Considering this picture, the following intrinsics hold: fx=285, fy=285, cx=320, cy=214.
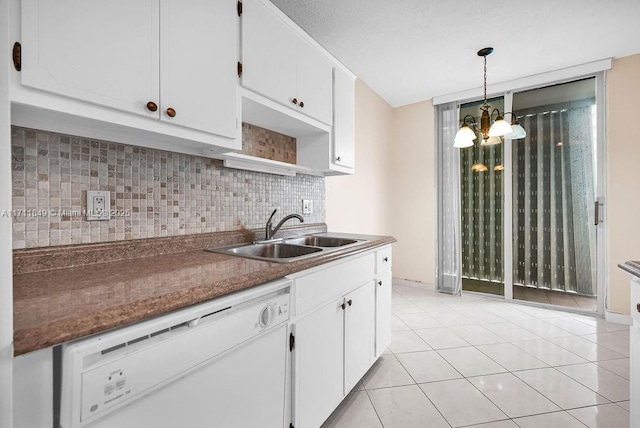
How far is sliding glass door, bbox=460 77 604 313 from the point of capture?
3.04 m

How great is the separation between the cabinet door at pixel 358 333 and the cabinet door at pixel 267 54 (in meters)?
1.20

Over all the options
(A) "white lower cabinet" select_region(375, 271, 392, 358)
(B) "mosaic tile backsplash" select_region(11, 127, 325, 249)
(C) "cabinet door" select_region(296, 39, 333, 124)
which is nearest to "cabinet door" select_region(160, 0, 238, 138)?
(B) "mosaic tile backsplash" select_region(11, 127, 325, 249)

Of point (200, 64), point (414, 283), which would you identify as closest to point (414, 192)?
point (414, 283)

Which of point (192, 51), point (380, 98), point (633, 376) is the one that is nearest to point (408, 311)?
point (633, 376)

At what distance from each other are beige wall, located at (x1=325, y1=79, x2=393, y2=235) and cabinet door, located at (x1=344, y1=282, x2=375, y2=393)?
1053 mm

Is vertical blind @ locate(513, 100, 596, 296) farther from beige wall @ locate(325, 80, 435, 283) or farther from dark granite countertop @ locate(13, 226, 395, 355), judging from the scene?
dark granite countertop @ locate(13, 226, 395, 355)

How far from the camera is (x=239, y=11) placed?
1.36 metres

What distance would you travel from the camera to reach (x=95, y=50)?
877 millimetres

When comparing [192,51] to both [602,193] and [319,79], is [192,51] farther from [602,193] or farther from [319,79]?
[602,193]

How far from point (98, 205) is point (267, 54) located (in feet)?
3.53

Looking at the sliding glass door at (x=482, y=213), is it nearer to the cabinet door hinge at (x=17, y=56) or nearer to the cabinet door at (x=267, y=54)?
the cabinet door at (x=267, y=54)

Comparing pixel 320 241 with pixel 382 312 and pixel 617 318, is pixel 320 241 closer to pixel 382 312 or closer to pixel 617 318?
pixel 382 312

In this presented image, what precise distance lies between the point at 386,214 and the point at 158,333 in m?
3.54

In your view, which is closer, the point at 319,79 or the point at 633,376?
the point at 633,376
